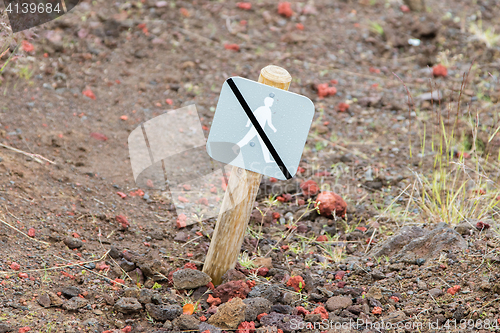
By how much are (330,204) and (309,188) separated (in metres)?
0.26

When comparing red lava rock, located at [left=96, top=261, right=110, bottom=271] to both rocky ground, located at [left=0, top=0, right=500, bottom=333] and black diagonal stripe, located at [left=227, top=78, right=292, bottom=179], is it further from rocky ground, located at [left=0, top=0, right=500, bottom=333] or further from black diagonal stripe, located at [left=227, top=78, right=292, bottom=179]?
black diagonal stripe, located at [left=227, top=78, right=292, bottom=179]

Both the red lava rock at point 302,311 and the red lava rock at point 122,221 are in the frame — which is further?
the red lava rock at point 122,221

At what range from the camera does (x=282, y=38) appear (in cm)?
514

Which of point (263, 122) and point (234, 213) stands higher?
point (263, 122)

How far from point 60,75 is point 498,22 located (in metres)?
4.73

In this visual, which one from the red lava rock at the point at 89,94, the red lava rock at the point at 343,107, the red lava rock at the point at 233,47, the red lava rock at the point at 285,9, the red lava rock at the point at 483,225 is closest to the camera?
the red lava rock at the point at 483,225

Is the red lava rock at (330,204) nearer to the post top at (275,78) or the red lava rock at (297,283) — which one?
the red lava rock at (297,283)

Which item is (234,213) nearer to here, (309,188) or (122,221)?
(122,221)

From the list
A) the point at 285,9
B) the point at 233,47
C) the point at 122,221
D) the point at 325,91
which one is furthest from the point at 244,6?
the point at 122,221

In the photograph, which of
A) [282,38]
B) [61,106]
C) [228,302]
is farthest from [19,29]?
[282,38]

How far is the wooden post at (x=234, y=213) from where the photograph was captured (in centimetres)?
216

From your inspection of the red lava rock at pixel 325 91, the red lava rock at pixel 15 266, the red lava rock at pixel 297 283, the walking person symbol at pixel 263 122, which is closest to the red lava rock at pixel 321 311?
the red lava rock at pixel 297 283

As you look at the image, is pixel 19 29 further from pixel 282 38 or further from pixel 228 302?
pixel 282 38

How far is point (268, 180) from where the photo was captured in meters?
3.44
